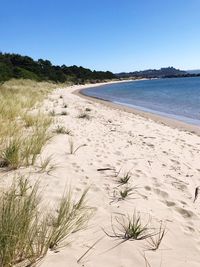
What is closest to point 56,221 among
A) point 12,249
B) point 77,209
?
point 77,209

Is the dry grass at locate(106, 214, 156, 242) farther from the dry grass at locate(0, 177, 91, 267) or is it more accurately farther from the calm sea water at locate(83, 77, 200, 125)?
the calm sea water at locate(83, 77, 200, 125)

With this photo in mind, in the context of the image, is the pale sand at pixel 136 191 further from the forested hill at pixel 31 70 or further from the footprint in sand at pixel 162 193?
the forested hill at pixel 31 70

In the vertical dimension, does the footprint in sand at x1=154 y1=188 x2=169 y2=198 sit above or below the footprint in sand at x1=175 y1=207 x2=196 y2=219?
below

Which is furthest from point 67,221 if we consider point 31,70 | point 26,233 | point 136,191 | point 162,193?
point 31,70

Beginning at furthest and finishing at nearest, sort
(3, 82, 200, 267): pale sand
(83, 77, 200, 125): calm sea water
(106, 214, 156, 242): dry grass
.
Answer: (83, 77, 200, 125): calm sea water, (106, 214, 156, 242): dry grass, (3, 82, 200, 267): pale sand

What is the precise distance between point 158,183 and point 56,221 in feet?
7.01

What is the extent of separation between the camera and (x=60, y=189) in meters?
4.11

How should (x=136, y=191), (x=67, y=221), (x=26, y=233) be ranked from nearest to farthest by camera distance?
(x=26, y=233)
(x=67, y=221)
(x=136, y=191)

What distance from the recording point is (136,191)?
4242 mm

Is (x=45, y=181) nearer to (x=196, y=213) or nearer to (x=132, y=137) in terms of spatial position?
(x=196, y=213)

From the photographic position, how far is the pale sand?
2.70 meters

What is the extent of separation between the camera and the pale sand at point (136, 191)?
2701 millimetres

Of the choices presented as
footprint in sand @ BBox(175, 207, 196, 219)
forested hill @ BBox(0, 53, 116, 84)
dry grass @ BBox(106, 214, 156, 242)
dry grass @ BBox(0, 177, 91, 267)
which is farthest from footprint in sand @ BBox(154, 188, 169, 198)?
forested hill @ BBox(0, 53, 116, 84)

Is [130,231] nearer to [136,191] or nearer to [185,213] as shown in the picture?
[185,213]
